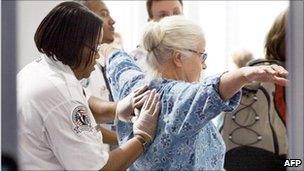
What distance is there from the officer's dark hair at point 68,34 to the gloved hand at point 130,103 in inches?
8.3

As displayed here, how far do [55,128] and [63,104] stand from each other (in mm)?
54

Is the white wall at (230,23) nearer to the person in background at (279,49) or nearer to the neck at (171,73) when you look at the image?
the person in background at (279,49)

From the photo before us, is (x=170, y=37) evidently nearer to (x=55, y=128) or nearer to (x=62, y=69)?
(x=62, y=69)

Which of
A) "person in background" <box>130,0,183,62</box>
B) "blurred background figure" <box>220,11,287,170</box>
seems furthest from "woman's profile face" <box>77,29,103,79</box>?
"person in background" <box>130,0,183,62</box>

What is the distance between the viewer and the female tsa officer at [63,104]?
3.74 ft

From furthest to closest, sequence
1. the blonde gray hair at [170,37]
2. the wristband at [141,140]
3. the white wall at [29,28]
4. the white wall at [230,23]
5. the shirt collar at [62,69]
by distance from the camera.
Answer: the white wall at [230,23] < the blonde gray hair at [170,37] < the wristband at [141,140] < the shirt collar at [62,69] < the white wall at [29,28]

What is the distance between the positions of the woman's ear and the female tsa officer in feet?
0.73

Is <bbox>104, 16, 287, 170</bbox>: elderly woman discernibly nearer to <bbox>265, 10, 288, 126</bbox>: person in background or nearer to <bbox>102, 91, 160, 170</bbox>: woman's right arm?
<bbox>102, 91, 160, 170</bbox>: woman's right arm

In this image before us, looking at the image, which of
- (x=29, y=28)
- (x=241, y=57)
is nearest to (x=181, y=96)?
(x=29, y=28)

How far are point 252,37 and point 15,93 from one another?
9.48ft

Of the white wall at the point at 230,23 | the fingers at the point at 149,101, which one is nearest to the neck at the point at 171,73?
the fingers at the point at 149,101

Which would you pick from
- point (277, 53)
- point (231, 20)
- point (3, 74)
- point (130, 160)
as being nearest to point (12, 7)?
point (3, 74)

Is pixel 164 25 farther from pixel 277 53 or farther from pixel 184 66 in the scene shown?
pixel 277 53

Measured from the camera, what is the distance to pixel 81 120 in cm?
116
